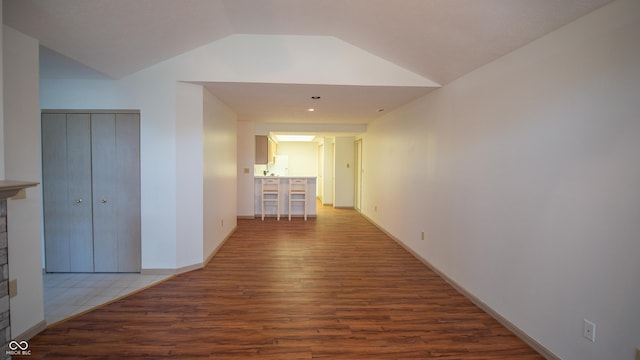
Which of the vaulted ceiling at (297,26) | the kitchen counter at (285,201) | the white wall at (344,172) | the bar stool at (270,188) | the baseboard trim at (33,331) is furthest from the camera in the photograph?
the white wall at (344,172)

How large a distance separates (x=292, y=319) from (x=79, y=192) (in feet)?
10.1

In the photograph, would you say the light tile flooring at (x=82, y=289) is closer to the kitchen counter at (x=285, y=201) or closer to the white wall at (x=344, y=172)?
the kitchen counter at (x=285, y=201)

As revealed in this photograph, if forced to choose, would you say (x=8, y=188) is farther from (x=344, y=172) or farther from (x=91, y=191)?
(x=344, y=172)

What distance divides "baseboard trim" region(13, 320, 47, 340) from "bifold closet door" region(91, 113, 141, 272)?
1.31m

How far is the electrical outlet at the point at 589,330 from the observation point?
75.7 inches

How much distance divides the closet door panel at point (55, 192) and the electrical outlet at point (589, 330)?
16.9 feet

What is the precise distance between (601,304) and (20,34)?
4.53m

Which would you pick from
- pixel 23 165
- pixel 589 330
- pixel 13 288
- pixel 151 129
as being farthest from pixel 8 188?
pixel 589 330

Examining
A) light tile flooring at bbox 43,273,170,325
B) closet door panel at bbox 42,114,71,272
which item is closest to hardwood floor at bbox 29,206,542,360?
light tile flooring at bbox 43,273,170,325

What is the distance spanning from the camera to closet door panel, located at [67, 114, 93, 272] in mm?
3748

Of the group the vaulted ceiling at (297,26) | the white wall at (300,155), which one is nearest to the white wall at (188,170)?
the vaulted ceiling at (297,26)

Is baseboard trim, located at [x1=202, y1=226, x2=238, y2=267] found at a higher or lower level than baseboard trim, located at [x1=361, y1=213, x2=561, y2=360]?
higher

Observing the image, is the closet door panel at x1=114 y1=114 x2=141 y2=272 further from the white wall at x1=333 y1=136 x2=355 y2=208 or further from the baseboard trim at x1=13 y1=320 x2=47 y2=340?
the white wall at x1=333 y1=136 x2=355 y2=208

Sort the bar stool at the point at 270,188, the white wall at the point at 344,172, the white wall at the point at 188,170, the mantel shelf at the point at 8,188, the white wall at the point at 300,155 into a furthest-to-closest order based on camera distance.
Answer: the white wall at the point at 300,155, the white wall at the point at 344,172, the bar stool at the point at 270,188, the white wall at the point at 188,170, the mantel shelf at the point at 8,188
